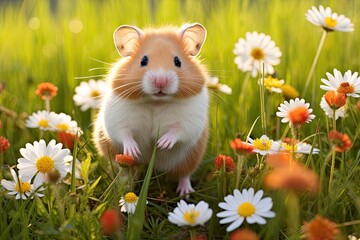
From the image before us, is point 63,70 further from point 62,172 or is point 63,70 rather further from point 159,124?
point 62,172

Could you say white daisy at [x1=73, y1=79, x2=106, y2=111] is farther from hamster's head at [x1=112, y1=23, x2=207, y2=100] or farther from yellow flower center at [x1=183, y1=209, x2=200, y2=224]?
yellow flower center at [x1=183, y1=209, x2=200, y2=224]

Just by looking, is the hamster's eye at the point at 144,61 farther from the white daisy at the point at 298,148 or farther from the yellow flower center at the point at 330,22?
the yellow flower center at the point at 330,22

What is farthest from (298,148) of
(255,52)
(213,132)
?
(255,52)

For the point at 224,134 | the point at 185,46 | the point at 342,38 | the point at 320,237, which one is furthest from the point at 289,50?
the point at 320,237

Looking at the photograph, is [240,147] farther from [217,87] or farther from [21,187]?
[217,87]

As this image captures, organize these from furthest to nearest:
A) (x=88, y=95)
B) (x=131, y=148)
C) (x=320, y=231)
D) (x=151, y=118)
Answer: (x=88, y=95)
(x=151, y=118)
(x=131, y=148)
(x=320, y=231)

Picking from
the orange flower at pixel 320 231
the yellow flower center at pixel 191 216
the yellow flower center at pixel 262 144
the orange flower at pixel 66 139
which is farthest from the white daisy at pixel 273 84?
the orange flower at pixel 320 231

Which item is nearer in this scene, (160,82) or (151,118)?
(160,82)
